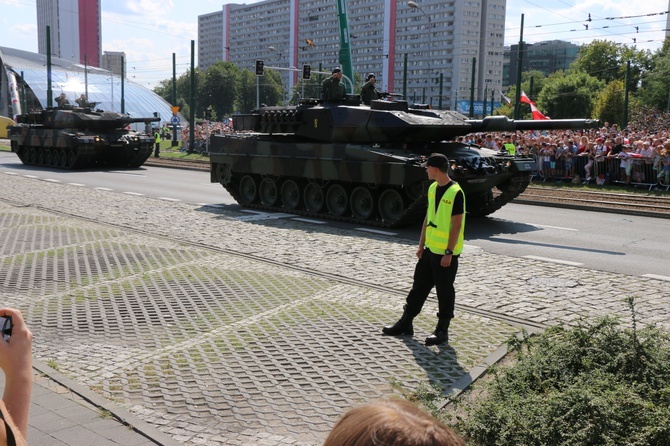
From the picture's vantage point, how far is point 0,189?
21.8 metres

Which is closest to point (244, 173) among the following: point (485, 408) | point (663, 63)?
point (485, 408)

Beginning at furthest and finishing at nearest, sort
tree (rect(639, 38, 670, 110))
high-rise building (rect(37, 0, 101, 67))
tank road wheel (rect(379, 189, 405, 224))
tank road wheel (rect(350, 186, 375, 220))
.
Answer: high-rise building (rect(37, 0, 101, 67))
tree (rect(639, 38, 670, 110))
tank road wheel (rect(350, 186, 375, 220))
tank road wheel (rect(379, 189, 405, 224))

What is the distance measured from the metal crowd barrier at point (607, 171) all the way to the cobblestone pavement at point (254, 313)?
11.3 m

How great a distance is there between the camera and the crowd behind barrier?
70.4ft

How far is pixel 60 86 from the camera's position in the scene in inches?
3952

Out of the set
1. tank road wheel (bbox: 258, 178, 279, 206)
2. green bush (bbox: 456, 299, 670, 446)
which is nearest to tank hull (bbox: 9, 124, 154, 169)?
tank road wheel (bbox: 258, 178, 279, 206)

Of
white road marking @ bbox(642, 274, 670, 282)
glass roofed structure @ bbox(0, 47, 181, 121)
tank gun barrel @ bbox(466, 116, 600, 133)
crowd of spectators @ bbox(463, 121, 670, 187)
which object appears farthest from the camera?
glass roofed structure @ bbox(0, 47, 181, 121)

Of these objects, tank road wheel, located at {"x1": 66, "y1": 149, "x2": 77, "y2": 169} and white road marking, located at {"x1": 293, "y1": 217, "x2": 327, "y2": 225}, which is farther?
tank road wheel, located at {"x1": 66, "y1": 149, "x2": 77, "y2": 169}

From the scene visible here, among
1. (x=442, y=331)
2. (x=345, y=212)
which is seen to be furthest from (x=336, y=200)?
(x=442, y=331)

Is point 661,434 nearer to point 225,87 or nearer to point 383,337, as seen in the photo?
point 383,337


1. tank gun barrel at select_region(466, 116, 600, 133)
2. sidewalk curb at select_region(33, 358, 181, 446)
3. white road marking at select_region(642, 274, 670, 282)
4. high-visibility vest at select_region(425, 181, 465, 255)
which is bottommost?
sidewalk curb at select_region(33, 358, 181, 446)

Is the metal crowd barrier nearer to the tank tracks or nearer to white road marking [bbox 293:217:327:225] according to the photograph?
the tank tracks

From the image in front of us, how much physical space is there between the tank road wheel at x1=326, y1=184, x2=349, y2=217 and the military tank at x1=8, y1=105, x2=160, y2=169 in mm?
15723

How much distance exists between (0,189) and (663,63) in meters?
52.4
